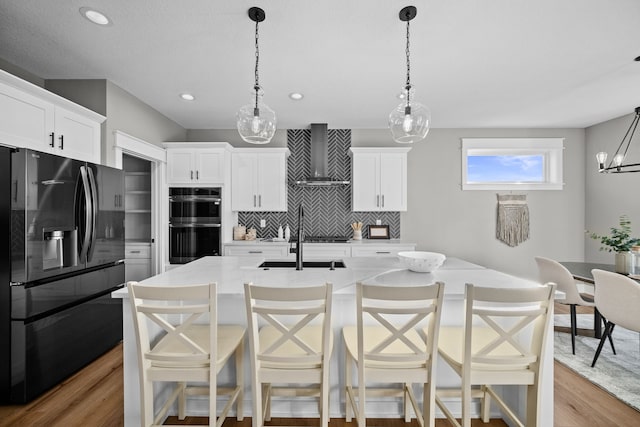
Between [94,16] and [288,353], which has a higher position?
[94,16]

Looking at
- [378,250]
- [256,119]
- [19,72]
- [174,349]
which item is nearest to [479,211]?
[378,250]

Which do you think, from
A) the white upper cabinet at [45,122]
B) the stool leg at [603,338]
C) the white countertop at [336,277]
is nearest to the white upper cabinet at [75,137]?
the white upper cabinet at [45,122]

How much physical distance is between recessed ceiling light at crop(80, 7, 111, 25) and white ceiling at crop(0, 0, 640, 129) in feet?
0.14

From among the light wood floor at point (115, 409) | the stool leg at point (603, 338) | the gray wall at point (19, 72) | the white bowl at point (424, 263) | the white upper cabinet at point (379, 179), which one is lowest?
the light wood floor at point (115, 409)

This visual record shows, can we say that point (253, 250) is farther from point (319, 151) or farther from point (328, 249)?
point (319, 151)

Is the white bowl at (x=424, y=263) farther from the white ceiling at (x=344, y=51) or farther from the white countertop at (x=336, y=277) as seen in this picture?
the white ceiling at (x=344, y=51)

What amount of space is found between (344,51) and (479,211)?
3594 mm

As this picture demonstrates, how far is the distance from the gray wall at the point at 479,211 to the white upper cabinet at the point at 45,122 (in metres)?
4.14

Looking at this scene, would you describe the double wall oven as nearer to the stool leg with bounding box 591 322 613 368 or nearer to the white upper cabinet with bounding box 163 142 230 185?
the white upper cabinet with bounding box 163 142 230 185

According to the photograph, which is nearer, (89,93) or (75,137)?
(75,137)

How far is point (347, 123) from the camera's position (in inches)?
186

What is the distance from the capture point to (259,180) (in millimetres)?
4754

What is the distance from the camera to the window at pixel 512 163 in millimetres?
4969

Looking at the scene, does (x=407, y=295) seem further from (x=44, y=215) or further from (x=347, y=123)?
(x=347, y=123)
